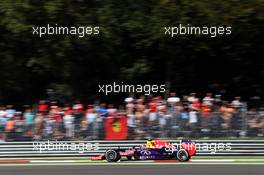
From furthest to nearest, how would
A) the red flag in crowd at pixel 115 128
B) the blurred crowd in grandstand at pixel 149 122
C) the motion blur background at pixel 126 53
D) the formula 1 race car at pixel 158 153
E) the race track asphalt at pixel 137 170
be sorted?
1. the motion blur background at pixel 126 53
2. the red flag in crowd at pixel 115 128
3. the blurred crowd in grandstand at pixel 149 122
4. the formula 1 race car at pixel 158 153
5. the race track asphalt at pixel 137 170

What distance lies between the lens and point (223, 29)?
25328mm

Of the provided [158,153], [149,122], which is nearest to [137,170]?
[158,153]

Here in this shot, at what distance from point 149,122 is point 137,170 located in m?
4.09

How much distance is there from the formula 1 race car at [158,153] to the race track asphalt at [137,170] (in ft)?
3.74

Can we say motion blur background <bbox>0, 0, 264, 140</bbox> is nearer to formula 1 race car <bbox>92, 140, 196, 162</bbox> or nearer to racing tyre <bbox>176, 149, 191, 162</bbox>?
formula 1 race car <bbox>92, 140, 196, 162</bbox>

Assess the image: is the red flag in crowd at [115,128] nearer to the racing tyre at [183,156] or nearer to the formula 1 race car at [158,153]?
the formula 1 race car at [158,153]

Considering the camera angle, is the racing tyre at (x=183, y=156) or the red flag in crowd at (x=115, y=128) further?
the red flag in crowd at (x=115, y=128)

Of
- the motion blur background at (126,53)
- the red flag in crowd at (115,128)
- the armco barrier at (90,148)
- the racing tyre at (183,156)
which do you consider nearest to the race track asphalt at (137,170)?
the racing tyre at (183,156)

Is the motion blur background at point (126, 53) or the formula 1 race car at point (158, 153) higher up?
the motion blur background at point (126, 53)

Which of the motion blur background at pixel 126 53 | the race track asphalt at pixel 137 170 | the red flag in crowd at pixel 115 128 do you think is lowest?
the race track asphalt at pixel 137 170

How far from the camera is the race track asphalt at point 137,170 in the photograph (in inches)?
517

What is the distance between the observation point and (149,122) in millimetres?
17672

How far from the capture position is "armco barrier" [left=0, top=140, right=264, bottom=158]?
17547 mm

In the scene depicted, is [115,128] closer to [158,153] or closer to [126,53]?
[158,153]
